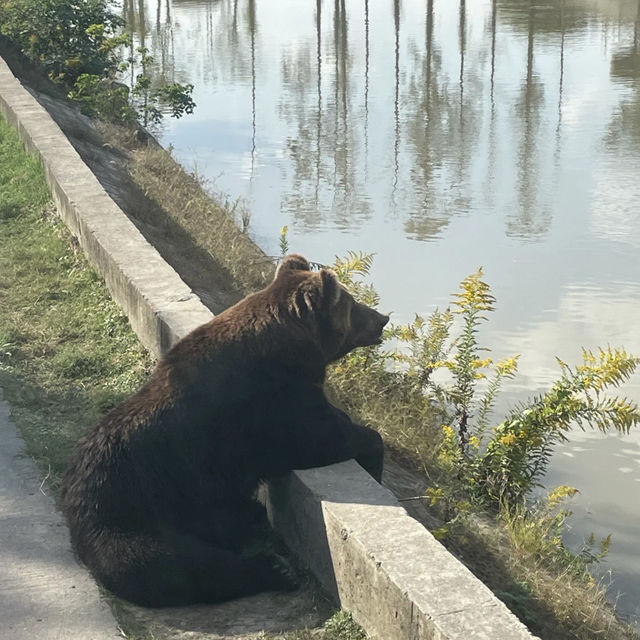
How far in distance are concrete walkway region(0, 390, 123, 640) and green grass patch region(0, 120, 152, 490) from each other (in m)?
0.20

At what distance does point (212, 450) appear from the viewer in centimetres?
496

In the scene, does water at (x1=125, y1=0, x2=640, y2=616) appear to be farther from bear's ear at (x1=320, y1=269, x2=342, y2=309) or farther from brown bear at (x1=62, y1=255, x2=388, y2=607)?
bear's ear at (x1=320, y1=269, x2=342, y2=309)

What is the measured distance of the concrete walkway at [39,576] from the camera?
4.40 metres

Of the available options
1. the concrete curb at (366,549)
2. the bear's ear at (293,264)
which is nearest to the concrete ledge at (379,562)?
the concrete curb at (366,549)

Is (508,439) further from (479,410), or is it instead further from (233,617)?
(233,617)

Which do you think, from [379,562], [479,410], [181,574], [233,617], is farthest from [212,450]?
[479,410]

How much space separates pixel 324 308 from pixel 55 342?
9.89 ft

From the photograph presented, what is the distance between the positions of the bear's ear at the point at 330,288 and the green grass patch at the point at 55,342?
5.88 ft

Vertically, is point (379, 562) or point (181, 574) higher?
point (379, 562)

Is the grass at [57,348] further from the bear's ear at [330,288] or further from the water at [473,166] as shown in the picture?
A: the water at [473,166]

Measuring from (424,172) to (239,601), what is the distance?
13271 mm

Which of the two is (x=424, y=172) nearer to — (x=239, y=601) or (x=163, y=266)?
(x=163, y=266)

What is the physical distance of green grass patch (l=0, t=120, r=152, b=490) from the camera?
6.35 metres

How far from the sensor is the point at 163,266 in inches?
303
